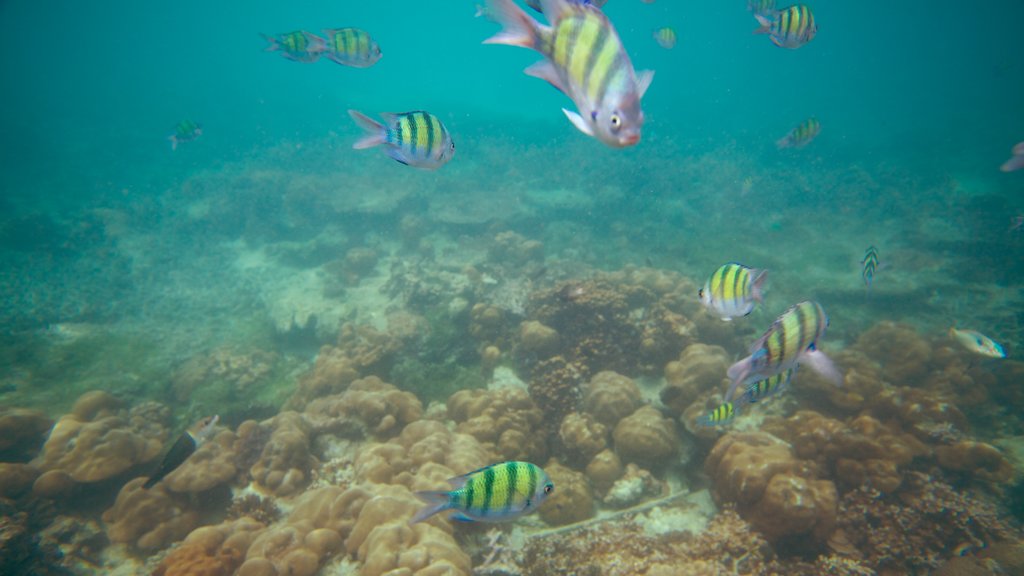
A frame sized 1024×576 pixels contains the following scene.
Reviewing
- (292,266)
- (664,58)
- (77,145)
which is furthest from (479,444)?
(664,58)

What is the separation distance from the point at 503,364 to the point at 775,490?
493 centimetres

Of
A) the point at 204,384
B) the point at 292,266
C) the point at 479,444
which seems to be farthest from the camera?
the point at 292,266

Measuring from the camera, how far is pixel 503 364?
8.38 m

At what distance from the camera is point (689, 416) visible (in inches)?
244

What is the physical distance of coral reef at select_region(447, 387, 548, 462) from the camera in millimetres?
5715

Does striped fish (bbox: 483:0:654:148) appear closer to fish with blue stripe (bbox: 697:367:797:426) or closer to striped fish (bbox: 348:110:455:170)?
striped fish (bbox: 348:110:455:170)

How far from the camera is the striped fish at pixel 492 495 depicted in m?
2.60

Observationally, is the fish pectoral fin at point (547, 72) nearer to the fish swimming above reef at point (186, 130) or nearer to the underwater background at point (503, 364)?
the underwater background at point (503, 364)

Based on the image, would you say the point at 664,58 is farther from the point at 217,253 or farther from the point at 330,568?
the point at 330,568

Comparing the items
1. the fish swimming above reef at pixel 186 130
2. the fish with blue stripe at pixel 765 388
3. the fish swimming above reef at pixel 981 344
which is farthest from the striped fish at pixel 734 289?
the fish swimming above reef at pixel 186 130

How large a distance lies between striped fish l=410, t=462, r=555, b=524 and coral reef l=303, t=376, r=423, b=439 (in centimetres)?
379

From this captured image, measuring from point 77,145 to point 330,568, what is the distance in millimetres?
44359

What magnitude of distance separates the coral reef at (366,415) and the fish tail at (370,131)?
432cm

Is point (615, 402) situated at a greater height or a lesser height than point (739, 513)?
greater
